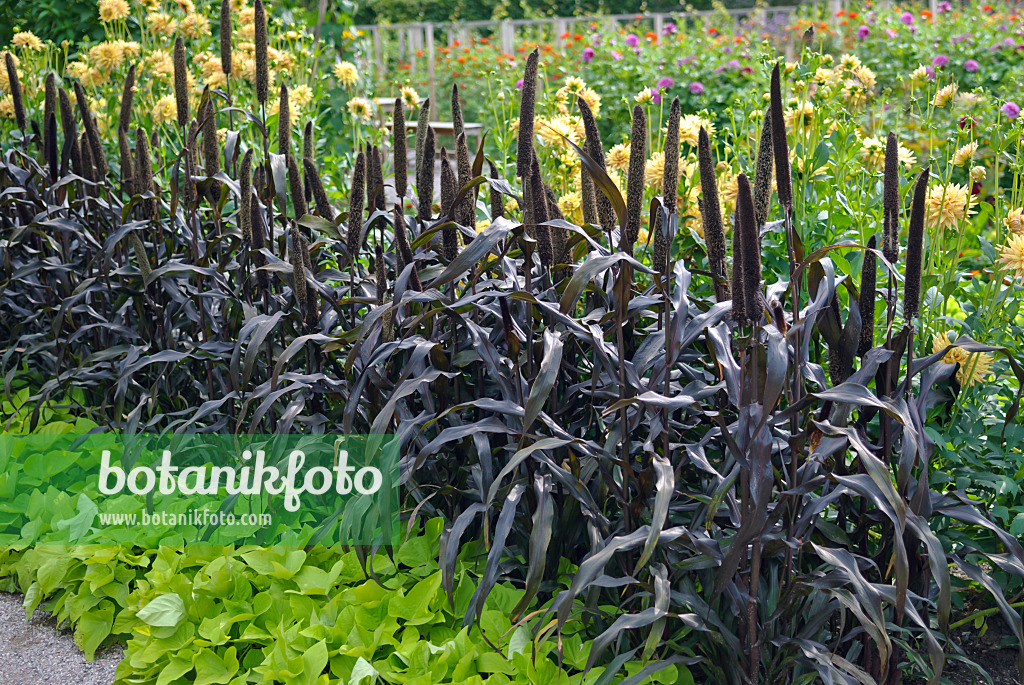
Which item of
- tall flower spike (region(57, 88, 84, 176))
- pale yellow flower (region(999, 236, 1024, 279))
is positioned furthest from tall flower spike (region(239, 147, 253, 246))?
pale yellow flower (region(999, 236, 1024, 279))

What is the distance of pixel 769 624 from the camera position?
61.4 inches

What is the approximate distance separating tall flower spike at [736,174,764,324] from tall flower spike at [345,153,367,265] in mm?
986

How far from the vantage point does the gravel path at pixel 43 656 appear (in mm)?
1989

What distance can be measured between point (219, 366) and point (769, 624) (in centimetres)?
172

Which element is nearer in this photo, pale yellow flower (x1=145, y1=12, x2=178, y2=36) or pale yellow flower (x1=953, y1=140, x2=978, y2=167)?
pale yellow flower (x1=953, y1=140, x2=978, y2=167)

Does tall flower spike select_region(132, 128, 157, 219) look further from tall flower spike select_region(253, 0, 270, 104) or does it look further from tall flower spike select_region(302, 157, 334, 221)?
tall flower spike select_region(302, 157, 334, 221)

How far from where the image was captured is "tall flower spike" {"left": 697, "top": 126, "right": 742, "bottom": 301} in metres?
1.39

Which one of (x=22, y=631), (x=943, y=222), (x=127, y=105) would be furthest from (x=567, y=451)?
(x=127, y=105)

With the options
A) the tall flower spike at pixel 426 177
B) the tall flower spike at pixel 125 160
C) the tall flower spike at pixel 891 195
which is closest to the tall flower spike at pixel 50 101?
the tall flower spike at pixel 125 160

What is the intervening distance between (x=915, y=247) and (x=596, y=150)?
633 millimetres

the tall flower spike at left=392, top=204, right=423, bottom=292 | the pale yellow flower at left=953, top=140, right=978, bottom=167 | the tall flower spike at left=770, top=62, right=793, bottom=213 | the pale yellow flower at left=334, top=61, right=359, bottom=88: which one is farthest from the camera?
the pale yellow flower at left=334, top=61, right=359, bottom=88

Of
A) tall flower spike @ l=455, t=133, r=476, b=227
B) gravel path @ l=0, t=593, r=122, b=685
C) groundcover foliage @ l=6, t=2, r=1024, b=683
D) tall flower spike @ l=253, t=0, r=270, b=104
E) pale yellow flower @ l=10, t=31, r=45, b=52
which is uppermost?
pale yellow flower @ l=10, t=31, r=45, b=52

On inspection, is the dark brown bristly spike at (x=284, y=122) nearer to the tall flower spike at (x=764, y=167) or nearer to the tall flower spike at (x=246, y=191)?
the tall flower spike at (x=246, y=191)

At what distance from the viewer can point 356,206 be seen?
6.68ft
